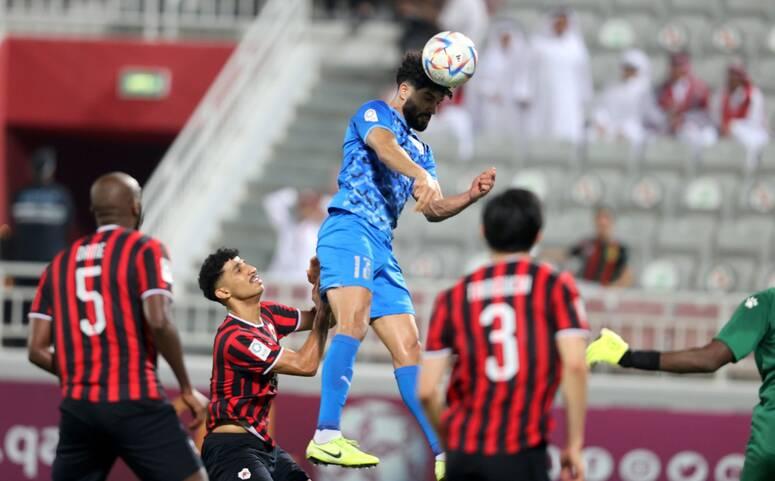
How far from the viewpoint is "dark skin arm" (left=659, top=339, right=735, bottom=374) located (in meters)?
7.09

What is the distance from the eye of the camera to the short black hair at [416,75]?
25.5 ft

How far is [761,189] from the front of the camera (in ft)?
50.2

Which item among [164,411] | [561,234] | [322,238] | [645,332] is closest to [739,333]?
[322,238]

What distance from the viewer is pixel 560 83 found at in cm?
1597

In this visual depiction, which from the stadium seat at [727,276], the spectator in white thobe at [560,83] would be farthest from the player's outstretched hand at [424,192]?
the spectator in white thobe at [560,83]

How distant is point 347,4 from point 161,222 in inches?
190

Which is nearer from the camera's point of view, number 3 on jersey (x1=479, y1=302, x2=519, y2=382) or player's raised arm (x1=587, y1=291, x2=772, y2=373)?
number 3 on jersey (x1=479, y1=302, x2=519, y2=382)

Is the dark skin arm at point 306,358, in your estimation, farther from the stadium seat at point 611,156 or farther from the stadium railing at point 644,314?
the stadium seat at point 611,156

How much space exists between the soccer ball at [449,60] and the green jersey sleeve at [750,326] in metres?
1.74

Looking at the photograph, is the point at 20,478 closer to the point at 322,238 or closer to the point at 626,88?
the point at 322,238

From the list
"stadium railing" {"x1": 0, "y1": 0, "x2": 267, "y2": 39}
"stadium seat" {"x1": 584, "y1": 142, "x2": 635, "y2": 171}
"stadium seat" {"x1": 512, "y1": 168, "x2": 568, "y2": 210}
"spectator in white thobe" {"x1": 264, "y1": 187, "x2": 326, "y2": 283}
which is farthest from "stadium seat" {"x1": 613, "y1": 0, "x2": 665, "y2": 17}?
"spectator in white thobe" {"x1": 264, "y1": 187, "x2": 326, "y2": 283}

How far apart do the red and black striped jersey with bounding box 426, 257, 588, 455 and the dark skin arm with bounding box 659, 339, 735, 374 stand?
1237mm

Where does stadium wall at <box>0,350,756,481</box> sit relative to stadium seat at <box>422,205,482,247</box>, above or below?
below

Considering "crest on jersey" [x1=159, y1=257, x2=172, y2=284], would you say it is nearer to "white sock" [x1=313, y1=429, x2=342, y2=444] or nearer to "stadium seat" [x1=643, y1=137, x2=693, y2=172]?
"white sock" [x1=313, y1=429, x2=342, y2=444]
